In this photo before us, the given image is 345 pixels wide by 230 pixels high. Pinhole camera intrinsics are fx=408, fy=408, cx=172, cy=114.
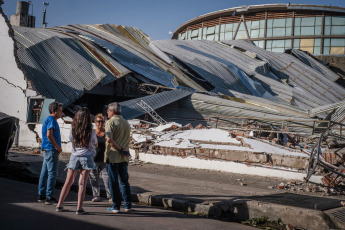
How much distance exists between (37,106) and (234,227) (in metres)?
11.1

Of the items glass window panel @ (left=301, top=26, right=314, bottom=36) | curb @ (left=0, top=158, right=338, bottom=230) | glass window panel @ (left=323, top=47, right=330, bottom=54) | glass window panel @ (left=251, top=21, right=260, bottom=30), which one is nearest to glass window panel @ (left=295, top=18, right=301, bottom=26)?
glass window panel @ (left=301, top=26, right=314, bottom=36)

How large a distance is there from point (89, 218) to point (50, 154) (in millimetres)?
1294

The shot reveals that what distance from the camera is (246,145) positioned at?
11070 mm

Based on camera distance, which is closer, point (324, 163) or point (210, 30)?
point (324, 163)

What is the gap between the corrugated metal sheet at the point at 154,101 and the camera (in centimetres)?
1653

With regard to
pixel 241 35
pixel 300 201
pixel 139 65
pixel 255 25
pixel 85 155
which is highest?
pixel 255 25

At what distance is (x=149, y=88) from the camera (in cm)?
1958

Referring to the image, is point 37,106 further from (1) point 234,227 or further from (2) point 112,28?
(2) point 112,28

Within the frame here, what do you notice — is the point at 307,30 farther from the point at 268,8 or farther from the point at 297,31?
the point at 268,8

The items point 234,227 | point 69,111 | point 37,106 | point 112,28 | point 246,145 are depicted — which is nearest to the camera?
point 234,227

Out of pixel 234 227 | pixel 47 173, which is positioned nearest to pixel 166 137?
pixel 47 173

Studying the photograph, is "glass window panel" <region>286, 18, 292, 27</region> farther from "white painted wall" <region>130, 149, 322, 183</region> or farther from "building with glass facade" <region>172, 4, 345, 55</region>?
"white painted wall" <region>130, 149, 322, 183</region>

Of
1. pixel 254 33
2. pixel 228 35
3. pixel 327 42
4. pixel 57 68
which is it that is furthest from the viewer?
pixel 228 35

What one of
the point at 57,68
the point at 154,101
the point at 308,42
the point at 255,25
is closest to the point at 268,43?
the point at 255,25
